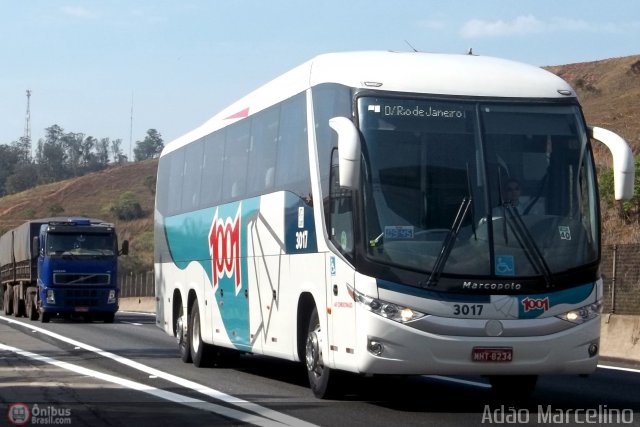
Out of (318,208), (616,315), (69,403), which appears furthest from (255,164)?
(616,315)

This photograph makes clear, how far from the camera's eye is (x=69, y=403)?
1302 centimetres

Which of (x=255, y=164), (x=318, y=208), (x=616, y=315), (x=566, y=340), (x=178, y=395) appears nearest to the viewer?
(x=566, y=340)

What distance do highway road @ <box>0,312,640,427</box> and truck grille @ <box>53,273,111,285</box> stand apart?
16.5 m

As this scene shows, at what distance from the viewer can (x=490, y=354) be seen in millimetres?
11445

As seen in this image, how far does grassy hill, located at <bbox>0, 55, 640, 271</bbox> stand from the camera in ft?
173

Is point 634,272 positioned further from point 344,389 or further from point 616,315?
point 344,389

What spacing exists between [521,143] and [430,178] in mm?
1027

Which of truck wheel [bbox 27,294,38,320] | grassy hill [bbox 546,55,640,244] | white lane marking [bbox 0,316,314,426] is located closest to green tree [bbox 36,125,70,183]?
grassy hill [bbox 546,55,640,244]

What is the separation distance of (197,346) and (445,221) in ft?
25.7

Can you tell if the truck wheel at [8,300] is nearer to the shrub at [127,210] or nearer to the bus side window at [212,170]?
the bus side window at [212,170]

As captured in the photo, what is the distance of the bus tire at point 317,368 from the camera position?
12.8m

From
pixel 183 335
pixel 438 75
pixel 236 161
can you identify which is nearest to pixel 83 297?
pixel 183 335

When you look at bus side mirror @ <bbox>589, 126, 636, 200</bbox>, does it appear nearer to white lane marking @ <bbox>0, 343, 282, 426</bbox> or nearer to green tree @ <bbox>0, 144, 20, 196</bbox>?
white lane marking @ <bbox>0, 343, 282, 426</bbox>

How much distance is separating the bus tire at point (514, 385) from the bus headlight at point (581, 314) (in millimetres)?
1358
